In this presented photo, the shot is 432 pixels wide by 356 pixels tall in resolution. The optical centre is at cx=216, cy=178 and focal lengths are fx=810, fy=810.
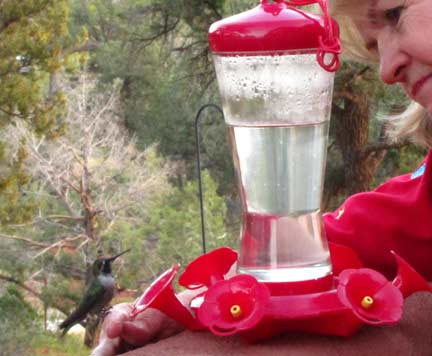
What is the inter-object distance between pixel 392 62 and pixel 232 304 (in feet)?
1.10

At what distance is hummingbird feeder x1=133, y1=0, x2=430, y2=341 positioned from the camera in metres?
0.75

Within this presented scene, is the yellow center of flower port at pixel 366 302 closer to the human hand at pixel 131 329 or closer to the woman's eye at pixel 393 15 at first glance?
the human hand at pixel 131 329

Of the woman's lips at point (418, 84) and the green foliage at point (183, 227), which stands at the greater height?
the woman's lips at point (418, 84)

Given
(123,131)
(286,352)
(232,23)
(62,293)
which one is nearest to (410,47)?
(232,23)

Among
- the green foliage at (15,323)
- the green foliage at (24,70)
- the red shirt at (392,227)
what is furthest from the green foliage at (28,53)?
the red shirt at (392,227)

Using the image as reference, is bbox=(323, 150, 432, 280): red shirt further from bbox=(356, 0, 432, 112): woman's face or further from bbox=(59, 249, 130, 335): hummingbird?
bbox=(59, 249, 130, 335): hummingbird

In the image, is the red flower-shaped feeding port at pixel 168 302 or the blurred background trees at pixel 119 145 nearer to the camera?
the red flower-shaped feeding port at pixel 168 302

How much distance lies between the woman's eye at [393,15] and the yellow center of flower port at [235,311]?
0.38 meters

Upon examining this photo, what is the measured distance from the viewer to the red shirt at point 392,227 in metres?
1.08

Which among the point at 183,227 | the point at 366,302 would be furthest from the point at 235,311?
the point at 183,227

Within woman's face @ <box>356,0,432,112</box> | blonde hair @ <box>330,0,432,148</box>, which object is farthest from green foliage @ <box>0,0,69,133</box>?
woman's face @ <box>356,0,432,112</box>

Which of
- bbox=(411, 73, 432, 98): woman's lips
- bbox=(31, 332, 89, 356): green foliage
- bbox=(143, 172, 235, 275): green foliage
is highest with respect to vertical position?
bbox=(411, 73, 432, 98): woman's lips

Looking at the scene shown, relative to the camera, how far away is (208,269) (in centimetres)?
90

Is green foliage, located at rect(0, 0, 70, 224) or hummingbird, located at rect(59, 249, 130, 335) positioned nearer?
hummingbird, located at rect(59, 249, 130, 335)
